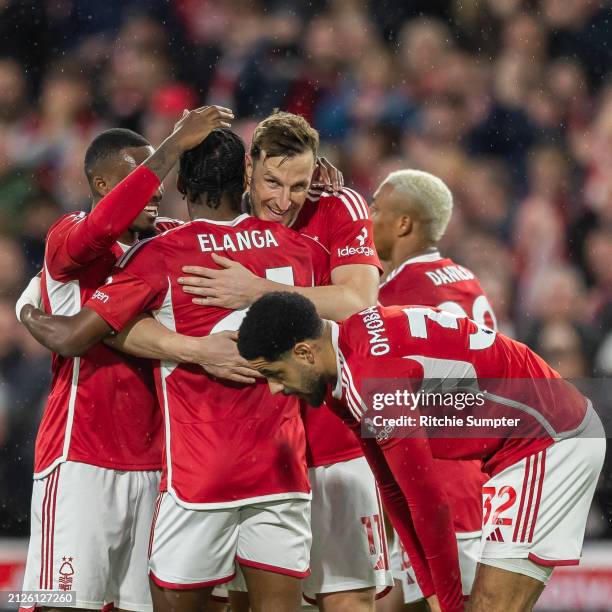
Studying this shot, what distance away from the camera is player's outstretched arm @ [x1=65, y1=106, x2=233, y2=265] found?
10.1 feet

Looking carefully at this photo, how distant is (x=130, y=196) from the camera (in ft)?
10.1

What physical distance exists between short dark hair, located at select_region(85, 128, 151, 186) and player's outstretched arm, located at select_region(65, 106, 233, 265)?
331mm

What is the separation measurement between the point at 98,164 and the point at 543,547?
1919 millimetres

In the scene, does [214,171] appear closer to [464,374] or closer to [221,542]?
[464,374]

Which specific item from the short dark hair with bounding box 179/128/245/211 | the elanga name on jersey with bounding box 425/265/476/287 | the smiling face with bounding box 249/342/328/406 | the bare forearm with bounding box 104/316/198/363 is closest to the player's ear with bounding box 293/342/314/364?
the smiling face with bounding box 249/342/328/406

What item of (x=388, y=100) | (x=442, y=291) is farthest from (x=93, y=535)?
(x=388, y=100)

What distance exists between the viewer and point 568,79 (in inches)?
304

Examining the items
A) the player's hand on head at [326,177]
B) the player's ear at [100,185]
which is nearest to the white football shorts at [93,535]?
the player's ear at [100,185]

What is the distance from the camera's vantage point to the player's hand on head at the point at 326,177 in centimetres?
369

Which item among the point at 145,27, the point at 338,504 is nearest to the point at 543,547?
the point at 338,504

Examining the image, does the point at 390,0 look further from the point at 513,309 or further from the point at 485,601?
the point at 485,601

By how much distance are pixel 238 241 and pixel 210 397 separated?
49 centimetres

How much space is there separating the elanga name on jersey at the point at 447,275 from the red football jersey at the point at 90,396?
1507mm

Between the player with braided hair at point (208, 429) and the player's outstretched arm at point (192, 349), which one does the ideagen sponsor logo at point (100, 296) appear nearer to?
the player with braided hair at point (208, 429)
